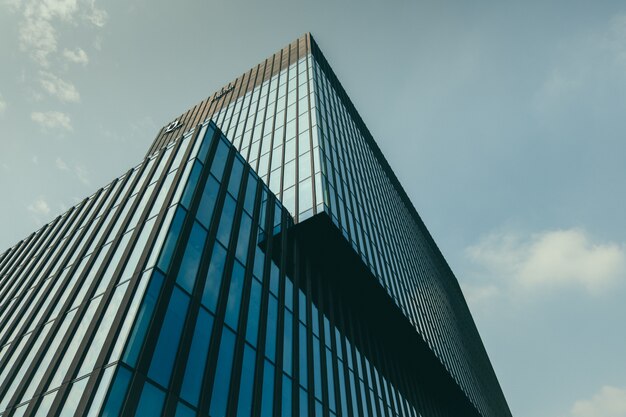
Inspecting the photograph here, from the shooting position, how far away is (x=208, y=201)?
21.2m

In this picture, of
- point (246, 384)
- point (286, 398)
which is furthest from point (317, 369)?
point (246, 384)

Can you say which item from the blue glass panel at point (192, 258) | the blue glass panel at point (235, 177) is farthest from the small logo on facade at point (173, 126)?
the blue glass panel at point (192, 258)

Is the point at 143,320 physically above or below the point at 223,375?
above

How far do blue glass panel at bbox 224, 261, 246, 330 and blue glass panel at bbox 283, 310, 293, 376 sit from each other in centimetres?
338

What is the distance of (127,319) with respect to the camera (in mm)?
14281

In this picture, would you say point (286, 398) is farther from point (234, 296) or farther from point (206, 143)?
point (206, 143)

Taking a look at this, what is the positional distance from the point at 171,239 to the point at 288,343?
25.0ft

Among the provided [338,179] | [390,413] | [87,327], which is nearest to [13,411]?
[87,327]

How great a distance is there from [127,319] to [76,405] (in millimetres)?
2854

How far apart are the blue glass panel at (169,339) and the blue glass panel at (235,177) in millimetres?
8805

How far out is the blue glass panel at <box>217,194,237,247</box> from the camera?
20609 millimetres

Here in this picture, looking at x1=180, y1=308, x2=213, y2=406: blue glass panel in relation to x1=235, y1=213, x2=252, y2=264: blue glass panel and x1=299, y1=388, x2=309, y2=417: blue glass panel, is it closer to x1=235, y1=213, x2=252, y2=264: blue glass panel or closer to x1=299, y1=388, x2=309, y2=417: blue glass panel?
x1=235, y1=213, x2=252, y2=264: blue glass panel

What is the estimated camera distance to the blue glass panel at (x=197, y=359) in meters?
14.0

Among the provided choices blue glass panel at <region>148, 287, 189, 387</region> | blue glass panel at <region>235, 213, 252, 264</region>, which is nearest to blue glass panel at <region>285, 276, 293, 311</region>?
blue glass panel at <region>235, 213, 252, 264</region>
